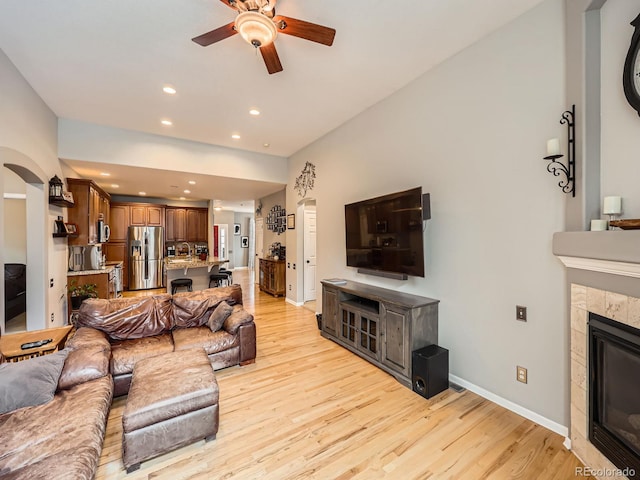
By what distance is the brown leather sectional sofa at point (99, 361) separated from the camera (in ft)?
4.67

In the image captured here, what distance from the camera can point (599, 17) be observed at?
1897 mm

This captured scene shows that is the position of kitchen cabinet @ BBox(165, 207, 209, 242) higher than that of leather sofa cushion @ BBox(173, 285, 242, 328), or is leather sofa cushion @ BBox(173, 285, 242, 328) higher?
kitchen cabinet @ BBox(165, 207, 209, 242)

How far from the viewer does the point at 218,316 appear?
3.29m

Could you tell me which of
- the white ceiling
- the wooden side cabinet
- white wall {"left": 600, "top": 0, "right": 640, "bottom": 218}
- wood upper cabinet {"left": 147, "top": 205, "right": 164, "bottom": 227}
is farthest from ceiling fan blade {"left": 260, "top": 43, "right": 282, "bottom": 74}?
wood upper cabinet {"left": 147, "top": 205, "right": 164, "bottom": 227}

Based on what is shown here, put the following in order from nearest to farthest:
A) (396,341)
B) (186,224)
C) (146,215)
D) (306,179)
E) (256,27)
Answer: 1. (256,27)
2. (396,341)
3. (306,179)
4. (146,215)
5. (186,224)

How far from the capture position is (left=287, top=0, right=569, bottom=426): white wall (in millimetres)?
2162

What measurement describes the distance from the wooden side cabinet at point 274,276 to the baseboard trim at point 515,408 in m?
4.64

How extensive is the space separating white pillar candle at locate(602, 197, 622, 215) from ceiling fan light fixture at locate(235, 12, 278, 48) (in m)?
2.50

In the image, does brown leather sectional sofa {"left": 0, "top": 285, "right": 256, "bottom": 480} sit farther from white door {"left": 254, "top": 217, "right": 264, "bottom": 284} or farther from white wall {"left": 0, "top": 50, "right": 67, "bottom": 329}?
white door {"left": 254, "top": 217, "right": 264, "bottom": 284}

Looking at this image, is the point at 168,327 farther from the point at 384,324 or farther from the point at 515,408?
the point at 515,408

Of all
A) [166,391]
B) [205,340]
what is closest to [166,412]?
[166,391]

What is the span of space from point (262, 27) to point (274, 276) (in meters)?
5.66
